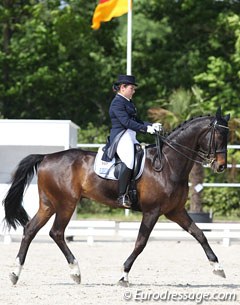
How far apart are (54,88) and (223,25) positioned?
6.46 m

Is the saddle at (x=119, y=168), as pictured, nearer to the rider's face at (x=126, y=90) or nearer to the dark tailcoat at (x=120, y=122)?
the dark tailcoat at (x=120, y=122)

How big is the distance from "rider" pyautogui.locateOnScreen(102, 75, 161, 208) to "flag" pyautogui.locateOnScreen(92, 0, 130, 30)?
13.8 meters

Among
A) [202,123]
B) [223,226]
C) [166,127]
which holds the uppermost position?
[202,123]

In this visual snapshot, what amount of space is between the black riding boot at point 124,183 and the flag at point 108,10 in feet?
46.4

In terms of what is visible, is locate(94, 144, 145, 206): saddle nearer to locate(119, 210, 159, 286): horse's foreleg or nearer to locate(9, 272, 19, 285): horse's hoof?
locate(119, 210, 159, 286): horse's foreleg

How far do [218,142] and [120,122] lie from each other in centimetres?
114

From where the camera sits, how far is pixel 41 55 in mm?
31672

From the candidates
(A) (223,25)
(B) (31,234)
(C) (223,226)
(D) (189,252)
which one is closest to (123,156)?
(B) (31,234)

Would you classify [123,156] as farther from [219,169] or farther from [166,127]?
[166,127]

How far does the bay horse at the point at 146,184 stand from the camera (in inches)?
397

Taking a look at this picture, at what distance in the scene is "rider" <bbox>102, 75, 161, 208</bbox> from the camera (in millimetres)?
10111

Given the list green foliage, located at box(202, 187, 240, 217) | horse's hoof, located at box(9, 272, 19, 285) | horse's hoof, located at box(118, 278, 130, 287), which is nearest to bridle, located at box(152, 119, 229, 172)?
horse's hoof, located at box(118, 278, 130, 287)

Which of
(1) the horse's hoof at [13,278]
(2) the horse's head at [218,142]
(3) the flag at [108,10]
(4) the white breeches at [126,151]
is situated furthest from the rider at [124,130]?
(3) the flag at [108,10]

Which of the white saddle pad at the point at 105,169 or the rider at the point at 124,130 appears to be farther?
the white saddle pad at the point at 105,169
